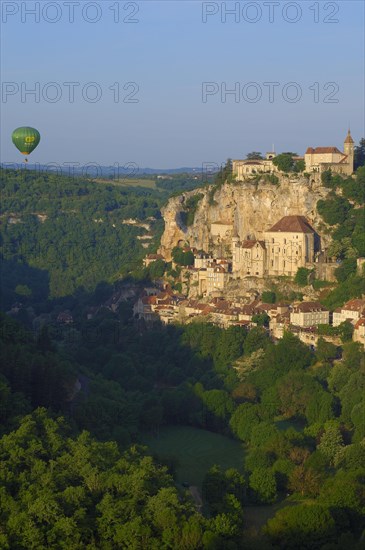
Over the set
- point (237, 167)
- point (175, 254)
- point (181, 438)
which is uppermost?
point (237, 167)

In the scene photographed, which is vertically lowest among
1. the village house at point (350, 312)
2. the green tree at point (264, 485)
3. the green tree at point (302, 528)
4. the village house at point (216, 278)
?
the green tree at point (264, 485)

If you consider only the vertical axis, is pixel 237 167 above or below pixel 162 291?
above

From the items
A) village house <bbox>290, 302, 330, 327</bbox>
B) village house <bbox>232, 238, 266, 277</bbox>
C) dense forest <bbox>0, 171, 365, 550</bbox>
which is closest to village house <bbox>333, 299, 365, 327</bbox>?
village house <bbox>290, 302, 330, 327</bbox>

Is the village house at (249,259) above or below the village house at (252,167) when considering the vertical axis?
below

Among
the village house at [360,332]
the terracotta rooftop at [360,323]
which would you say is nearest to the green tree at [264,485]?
the village house at [360,332]

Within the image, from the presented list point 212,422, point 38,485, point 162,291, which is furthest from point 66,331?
point 38,485

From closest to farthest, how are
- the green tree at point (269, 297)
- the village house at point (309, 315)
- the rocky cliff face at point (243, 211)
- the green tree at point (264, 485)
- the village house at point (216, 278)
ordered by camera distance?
the green tree at point (264, 485) → the village house at point (309, 315) → the green tree at point (269, 297) → the village house at point (216, 278) → the rocky cliff face at point (243, 211)

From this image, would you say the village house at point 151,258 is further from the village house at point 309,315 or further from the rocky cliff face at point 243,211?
the village house at point 309,315

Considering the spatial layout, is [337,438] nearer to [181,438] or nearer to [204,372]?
[181,438]
